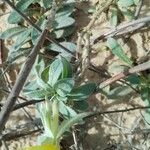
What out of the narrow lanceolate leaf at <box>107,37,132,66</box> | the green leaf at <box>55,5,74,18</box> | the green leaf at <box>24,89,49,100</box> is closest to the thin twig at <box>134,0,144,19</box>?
the narrow lanceolate leaf at <box>107,37,132,66</box>

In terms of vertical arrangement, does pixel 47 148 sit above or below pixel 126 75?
above

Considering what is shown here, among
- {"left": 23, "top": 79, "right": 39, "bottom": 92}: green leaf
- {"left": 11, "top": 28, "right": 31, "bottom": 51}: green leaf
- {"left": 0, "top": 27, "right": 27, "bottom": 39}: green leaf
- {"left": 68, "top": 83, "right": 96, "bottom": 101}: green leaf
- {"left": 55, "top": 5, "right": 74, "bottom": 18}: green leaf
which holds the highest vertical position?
{"left": 55, "top": 5, "right": 74, "bottom": 18}: green leaf

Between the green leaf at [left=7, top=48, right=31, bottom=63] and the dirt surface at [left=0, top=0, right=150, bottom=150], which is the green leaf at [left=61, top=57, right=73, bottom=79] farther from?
the green leaf at [left=7, top=48, right=31, bottom=63]

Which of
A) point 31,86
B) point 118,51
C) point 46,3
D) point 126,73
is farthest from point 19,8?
point 126,73

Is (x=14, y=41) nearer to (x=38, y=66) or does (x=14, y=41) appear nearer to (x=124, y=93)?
(x=38, y=66)

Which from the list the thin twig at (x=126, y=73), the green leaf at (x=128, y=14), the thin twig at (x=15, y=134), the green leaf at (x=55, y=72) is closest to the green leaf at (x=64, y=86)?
the green leaf at (x=55, y=72)

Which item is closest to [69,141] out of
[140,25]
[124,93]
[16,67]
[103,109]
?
[103,109]

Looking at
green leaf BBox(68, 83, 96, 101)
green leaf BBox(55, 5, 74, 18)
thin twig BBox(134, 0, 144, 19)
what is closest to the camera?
green leaf BBox(68, 83, 96, 101)

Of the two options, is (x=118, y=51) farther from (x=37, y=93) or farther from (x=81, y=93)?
(x=37, y=93)
